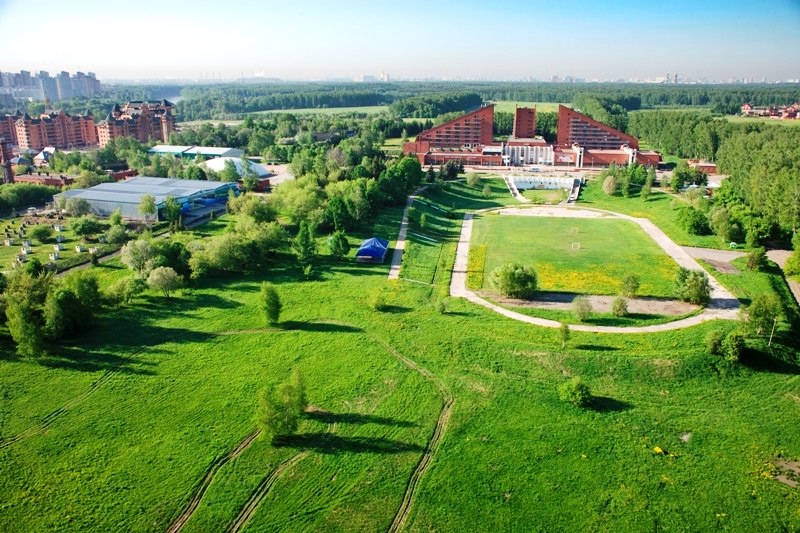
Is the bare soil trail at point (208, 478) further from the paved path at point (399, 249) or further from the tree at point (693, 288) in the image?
the tree at point (693, 288)

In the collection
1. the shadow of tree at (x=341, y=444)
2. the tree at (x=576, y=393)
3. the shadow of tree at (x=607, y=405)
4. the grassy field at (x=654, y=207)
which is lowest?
the shadow of tree at (x=607, y=405)

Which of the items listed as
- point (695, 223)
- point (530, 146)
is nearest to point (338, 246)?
point (695, 223)

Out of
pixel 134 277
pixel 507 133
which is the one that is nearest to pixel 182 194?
pixel 134 277

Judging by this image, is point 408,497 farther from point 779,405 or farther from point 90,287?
point 90,287

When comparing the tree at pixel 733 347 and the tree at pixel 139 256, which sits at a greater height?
the tree at pixel 139 256

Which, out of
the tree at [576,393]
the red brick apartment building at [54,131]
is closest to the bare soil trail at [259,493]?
the tree at [576,393]

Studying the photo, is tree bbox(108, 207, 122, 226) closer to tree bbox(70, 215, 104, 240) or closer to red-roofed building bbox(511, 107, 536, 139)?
tree bbox(70, 215, 104, 240)

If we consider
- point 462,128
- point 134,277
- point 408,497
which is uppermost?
point 462,128
